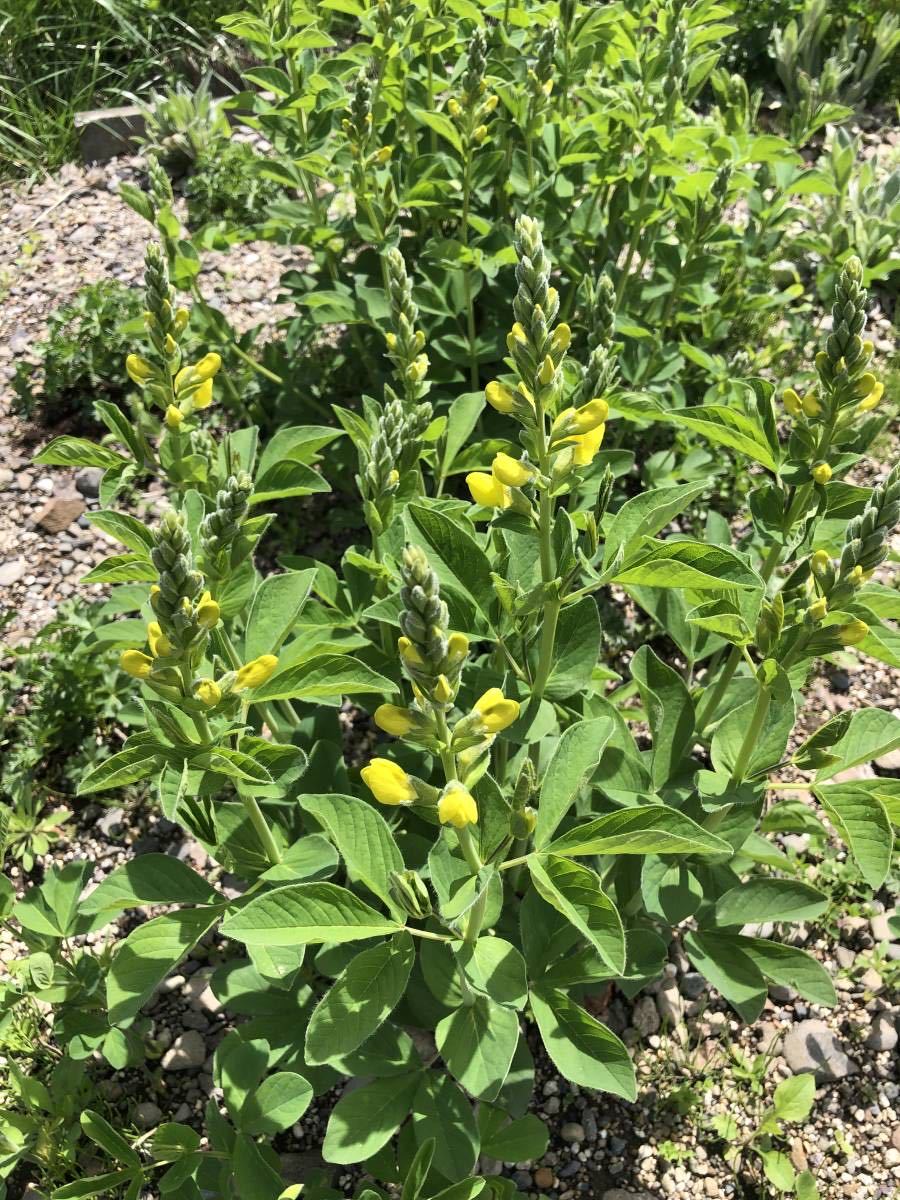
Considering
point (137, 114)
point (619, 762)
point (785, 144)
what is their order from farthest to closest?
point (137, 114), point (785, 144), point (619, 762)

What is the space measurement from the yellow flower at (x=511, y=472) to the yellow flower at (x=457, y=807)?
575mm

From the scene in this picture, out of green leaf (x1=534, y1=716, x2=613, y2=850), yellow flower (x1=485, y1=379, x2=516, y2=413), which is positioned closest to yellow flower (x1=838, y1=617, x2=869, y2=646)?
green leaf (x1=534, y1=716, x2=613, y2=850)

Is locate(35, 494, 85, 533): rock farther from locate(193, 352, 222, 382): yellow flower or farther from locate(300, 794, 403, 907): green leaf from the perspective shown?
locate(300, 794, 403, 907): green leaf

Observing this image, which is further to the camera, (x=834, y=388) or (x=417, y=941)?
(x=417, y=941)

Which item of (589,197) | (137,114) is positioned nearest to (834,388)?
(589,197)

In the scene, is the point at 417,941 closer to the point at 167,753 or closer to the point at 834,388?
the point at 167,753

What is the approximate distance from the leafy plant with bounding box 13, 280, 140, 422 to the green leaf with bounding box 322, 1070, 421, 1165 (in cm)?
315

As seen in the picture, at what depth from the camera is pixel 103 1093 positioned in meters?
2.78

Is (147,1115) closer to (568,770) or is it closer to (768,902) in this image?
(568,770)

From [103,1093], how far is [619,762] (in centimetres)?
172

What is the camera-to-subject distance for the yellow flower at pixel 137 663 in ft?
5.69

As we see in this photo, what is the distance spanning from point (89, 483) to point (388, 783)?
3021mm

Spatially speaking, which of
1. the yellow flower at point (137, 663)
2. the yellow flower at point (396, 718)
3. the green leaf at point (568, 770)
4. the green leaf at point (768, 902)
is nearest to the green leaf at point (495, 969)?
the green leaf at point (568, 770)

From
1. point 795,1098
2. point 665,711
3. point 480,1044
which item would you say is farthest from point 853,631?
point 795,1098
